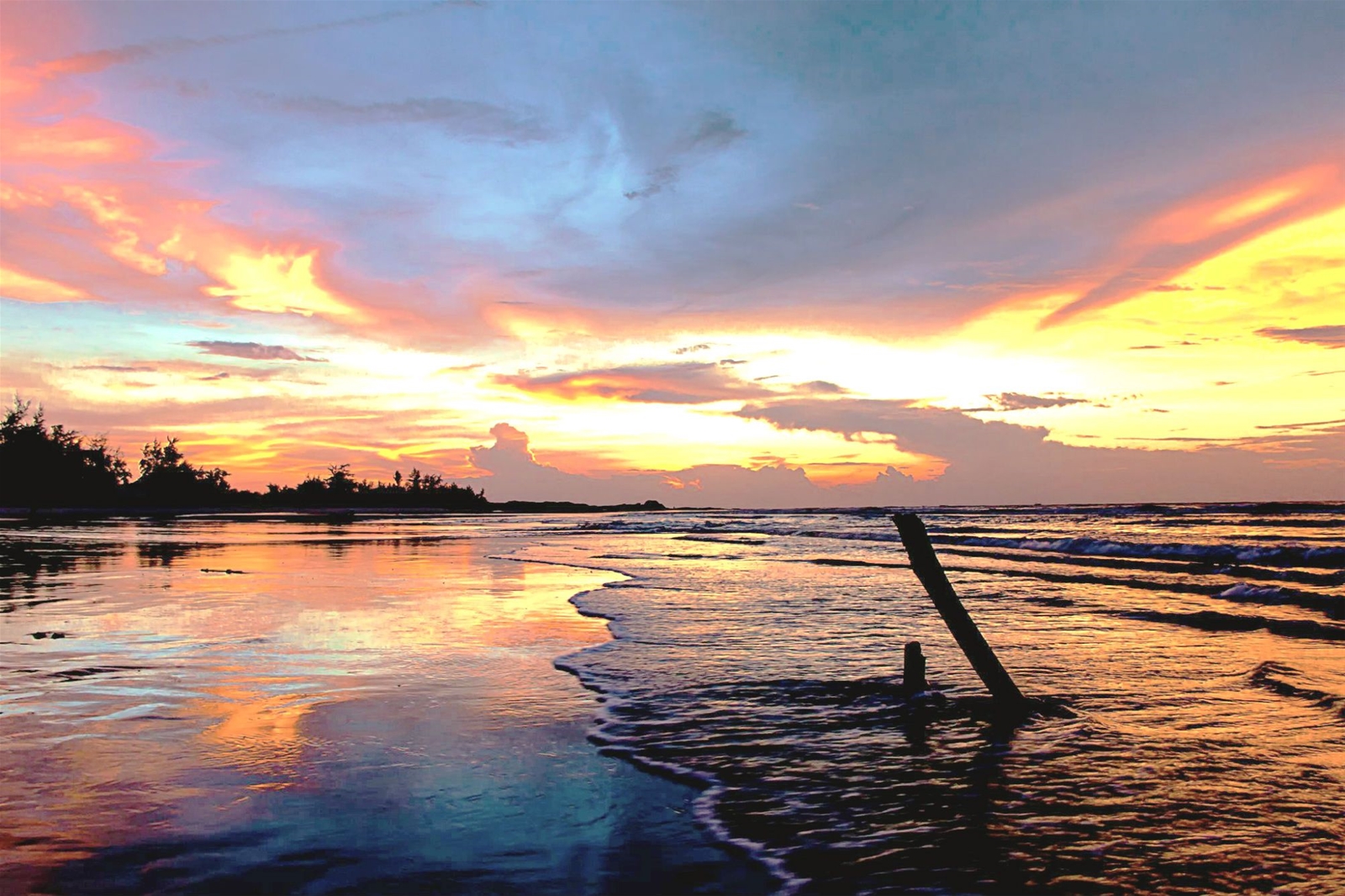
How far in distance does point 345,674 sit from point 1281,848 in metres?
9.14

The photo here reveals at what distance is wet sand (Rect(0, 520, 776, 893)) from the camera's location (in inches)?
188

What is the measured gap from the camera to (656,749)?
24.0 ft

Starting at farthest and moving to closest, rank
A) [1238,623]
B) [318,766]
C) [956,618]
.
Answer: [1238,623]
[956,618]
[318,766]

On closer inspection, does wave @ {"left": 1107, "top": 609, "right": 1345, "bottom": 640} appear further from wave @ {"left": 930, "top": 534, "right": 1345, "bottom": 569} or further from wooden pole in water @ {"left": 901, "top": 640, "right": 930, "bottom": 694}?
wave @ {"left": 930, "top": 534, "right": 1345, "bottom": 569}

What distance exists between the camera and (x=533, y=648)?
39.7 feet

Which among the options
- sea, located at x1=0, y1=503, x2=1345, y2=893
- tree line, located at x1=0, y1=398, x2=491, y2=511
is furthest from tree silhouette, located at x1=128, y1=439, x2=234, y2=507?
sea, located at x1=0, y1=503, x2=1345, y2=893

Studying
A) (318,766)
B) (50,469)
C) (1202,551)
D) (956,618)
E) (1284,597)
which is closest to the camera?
(318,766)

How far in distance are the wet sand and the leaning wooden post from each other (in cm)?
372

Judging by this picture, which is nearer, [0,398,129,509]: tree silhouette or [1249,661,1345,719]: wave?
[1249,661,1345,719]: wave

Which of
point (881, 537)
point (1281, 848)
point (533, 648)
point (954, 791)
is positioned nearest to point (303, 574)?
point (533, 648)

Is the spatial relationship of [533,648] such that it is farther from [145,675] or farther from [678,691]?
[145,675]

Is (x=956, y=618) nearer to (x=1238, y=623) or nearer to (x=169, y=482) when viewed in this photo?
(x=1238, y=623)

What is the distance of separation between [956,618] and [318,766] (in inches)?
247

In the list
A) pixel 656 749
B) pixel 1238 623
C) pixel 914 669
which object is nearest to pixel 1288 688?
pixel 914 669
